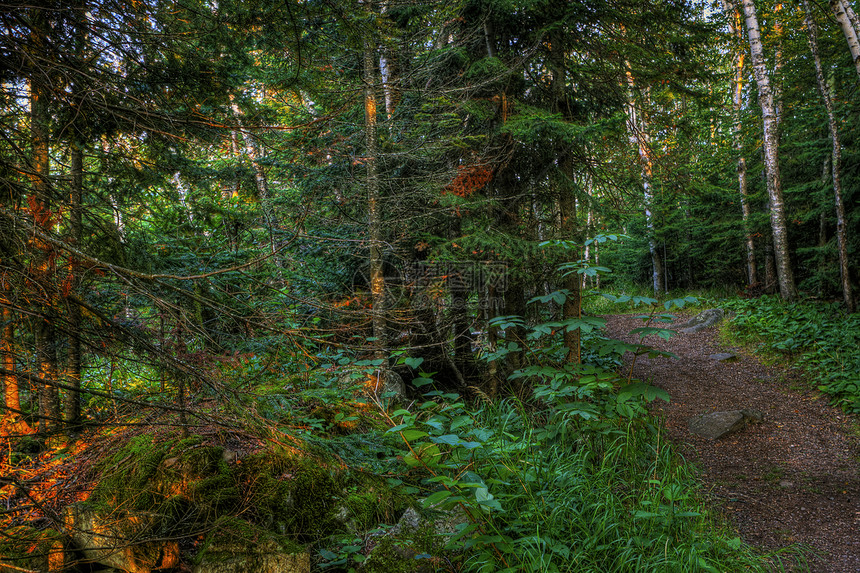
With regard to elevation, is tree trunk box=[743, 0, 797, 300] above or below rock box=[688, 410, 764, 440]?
above

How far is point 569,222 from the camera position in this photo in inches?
256

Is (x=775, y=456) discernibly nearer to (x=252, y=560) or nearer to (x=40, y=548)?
(x=252, y=560)

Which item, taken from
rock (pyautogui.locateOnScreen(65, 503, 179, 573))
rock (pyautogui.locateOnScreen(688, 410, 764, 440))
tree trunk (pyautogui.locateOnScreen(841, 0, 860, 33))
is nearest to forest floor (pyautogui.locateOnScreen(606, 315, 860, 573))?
rock (pyautogui.locateOnScreen(688, 410, 764, 440))

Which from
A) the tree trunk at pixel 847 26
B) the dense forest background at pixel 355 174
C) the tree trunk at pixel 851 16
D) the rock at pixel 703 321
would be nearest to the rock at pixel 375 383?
the dense forest background at pixel 355 174

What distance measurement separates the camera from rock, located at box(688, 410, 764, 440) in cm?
644

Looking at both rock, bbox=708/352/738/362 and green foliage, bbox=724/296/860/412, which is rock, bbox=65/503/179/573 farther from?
rock, bbox=708/352/738/362

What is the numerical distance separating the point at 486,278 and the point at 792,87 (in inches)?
465

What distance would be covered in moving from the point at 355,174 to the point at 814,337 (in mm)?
9782

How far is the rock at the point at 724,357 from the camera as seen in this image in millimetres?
9453

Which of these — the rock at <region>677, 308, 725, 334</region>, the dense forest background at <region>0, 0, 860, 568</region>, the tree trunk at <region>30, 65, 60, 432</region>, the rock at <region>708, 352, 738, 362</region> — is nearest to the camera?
the tree trunk at <region>30, 65, 60, 432</region>

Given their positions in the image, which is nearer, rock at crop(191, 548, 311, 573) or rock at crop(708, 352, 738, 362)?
rock at crop(191, 548, 311, 573)

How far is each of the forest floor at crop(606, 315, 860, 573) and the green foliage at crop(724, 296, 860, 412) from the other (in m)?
0.34

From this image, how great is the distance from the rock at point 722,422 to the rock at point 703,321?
5735mm

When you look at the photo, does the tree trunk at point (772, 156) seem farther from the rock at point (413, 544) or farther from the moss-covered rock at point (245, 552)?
the moss-covered rock at point (245, 552)
